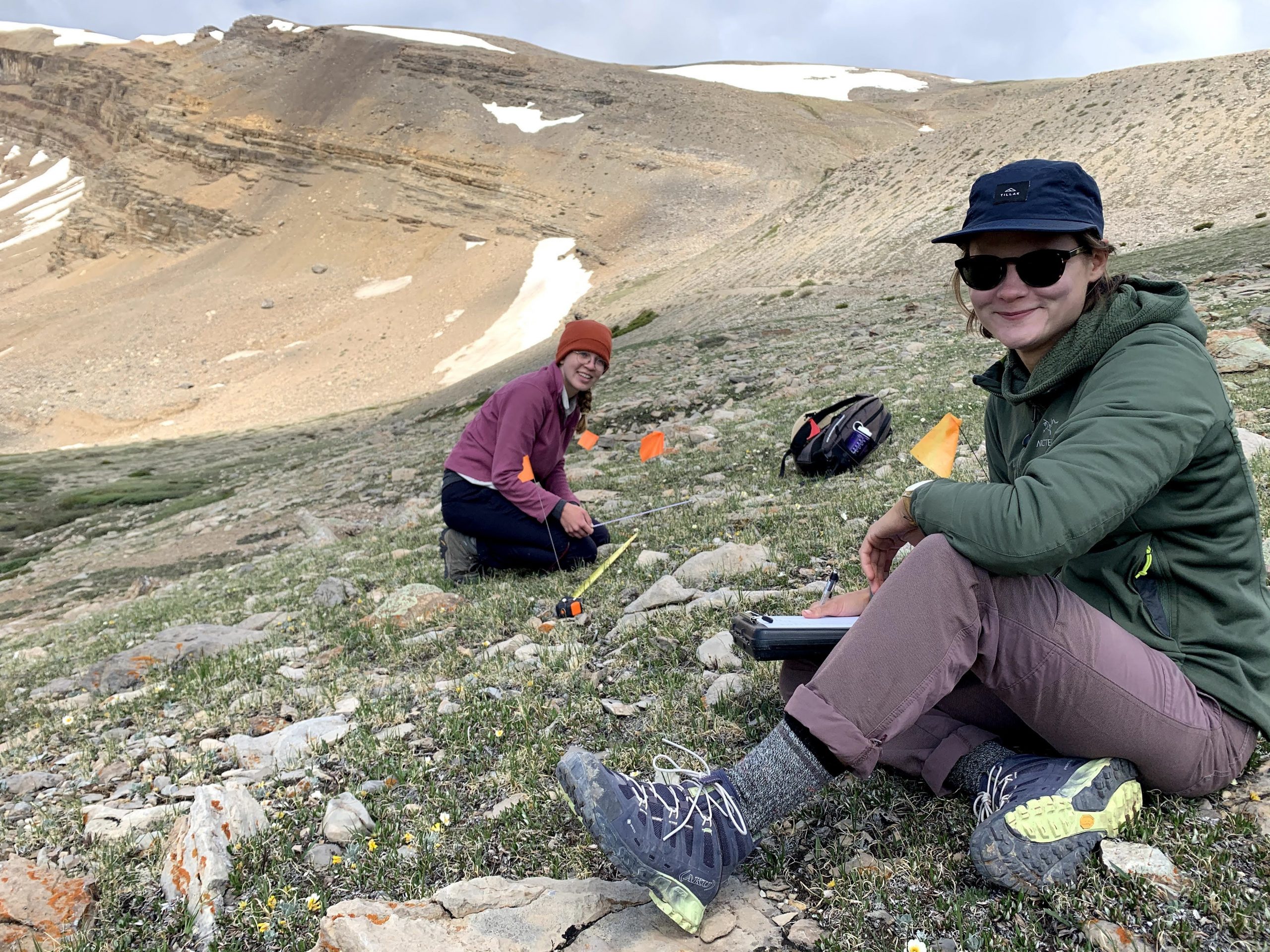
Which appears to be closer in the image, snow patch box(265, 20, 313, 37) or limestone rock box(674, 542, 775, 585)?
limestone rock box(674, 542, 775, 585)

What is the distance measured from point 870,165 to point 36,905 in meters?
45.0

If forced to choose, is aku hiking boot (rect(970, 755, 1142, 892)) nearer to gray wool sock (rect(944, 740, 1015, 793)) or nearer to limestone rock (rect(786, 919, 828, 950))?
gray wool sock (rect(944, 740, 1015, 793))

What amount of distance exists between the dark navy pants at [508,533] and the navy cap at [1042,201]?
4.83m

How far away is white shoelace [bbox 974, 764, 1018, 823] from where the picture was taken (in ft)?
8.55

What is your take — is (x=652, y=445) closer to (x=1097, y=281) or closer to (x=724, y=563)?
(x=724, y=563)

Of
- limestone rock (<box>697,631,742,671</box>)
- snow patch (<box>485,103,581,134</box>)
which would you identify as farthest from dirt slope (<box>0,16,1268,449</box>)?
limestone rock (<box>697,631,742,671</box>)

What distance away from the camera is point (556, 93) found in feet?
224

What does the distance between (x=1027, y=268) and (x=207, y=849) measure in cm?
353

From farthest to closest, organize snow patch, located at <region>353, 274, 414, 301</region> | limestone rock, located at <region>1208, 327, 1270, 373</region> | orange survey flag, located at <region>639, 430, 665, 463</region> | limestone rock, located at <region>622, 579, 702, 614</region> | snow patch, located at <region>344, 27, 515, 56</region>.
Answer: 1. snow patch, located at <region>344, 27, 515, 56</region>
2. snow patch, located at <region>353, 274, 414, 301</region>
3. orange survey flag, located at <region>639, 430, 665, 463</region>
4. limestone rock, located at <region>1208, 327, 1270, 373</region>
5. limestone rock, located at <region>622, 579, 702, 614</region>

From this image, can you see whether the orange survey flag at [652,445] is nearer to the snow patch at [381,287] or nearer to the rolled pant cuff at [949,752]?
the rolled pant cuff at [949,752]

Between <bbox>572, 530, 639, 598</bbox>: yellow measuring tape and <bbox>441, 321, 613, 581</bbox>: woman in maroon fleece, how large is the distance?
0.23m

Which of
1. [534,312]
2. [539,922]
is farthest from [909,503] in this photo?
[534,312]

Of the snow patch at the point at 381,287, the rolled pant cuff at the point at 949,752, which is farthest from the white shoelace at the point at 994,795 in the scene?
the snow patch at the point at 381,287

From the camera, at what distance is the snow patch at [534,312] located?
142ft
